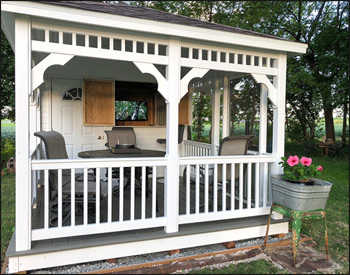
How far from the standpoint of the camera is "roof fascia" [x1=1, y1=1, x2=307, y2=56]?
2549 mm

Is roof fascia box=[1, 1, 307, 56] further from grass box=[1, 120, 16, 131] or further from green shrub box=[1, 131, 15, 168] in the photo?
grass box=[1, 120, 16, 131]

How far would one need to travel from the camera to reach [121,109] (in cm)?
581

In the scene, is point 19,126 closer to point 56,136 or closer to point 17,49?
point 17,49

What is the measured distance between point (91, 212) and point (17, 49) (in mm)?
2208

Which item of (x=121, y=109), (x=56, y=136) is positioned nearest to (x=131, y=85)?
(x=121, y=109)

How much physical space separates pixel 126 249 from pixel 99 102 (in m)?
3.06

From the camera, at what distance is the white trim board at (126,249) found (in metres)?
2.72

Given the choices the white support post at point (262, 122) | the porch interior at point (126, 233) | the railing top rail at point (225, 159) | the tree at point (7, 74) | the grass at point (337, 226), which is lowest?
the grass at point (337, 226)

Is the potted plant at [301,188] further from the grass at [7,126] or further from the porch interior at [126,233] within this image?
the grass at [7,126]

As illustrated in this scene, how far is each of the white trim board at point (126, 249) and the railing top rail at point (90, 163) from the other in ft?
2.63

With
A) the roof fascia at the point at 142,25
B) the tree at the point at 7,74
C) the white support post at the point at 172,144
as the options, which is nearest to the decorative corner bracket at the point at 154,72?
the white support post at the point at 172,144

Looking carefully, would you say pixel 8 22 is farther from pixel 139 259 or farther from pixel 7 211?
pixel 7 211

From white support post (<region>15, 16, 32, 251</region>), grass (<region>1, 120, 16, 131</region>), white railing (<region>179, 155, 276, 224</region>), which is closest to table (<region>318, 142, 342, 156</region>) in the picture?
white railing (<region>179, 155, 276, 224</region>)

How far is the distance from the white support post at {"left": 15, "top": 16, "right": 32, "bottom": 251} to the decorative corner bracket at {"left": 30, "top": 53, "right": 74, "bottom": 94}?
2.0 inches
